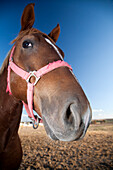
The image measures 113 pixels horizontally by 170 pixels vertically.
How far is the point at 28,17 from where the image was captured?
2027 millimetres

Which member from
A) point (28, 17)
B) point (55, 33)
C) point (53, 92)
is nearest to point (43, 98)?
point (53, 92)

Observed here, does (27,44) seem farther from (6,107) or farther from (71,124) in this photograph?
(71,124)

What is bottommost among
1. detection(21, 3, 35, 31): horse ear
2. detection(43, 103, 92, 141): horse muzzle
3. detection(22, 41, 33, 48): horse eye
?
detection(43, 103, 92, 141): horse muzzle

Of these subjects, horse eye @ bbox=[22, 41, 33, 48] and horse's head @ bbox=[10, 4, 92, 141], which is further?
horse eye @ bbox=[22, 41, 33, 48]

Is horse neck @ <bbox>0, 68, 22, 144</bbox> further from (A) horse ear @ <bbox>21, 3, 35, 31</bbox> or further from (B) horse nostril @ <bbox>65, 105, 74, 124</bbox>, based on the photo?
(B) horse nostril @ <bbox>65, 105, 74, 124</bbox>

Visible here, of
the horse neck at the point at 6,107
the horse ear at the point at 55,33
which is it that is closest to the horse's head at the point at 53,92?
the horse neck at the point at 6,107

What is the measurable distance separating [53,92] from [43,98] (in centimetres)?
18

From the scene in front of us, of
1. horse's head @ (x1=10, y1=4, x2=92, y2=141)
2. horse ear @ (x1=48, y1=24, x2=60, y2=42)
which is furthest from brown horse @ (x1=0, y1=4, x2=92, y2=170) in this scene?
horse ear @ (x1=48, y1=24, x2=60, y2=42)

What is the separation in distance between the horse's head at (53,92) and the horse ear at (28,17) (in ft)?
0.10

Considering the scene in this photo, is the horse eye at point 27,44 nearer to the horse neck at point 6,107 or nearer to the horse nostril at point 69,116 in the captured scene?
the horse neck at point 6,107

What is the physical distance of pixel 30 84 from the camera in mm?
1493

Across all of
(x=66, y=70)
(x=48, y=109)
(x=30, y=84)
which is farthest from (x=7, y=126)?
(x=66, y=70)

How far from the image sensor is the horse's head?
1.10 m

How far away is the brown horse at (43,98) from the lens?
111 cm
